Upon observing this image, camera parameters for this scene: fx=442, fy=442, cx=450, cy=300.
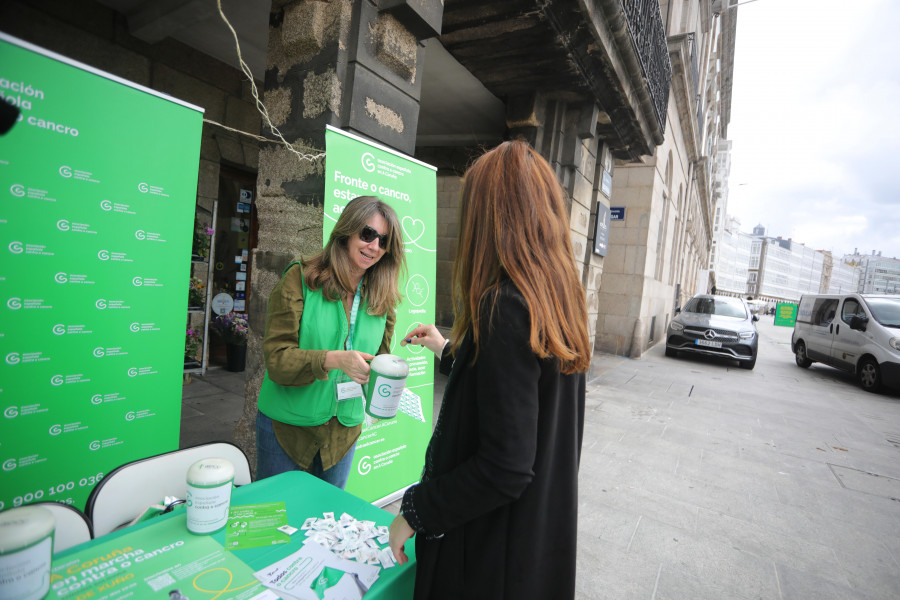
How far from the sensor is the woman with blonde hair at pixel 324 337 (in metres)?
1.88

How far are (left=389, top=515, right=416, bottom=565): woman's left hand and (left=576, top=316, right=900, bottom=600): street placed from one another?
5.56 ft

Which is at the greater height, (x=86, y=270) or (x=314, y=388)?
(x=86, y=270)

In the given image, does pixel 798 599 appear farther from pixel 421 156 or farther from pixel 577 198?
pixel 421 156

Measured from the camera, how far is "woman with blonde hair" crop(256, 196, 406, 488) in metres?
1.88

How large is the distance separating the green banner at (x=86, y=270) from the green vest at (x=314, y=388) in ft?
2.07

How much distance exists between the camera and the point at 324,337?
1954mm

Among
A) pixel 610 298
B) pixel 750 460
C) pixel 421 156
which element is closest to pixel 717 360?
pixel 610 298

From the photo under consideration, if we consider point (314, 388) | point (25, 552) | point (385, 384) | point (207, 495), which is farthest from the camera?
point (314, 388)

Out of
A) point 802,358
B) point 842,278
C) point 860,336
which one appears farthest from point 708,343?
point 842,278

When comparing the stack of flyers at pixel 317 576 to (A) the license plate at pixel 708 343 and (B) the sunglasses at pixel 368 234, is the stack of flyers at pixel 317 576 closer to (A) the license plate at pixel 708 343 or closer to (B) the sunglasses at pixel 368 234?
(B) the sunglasses at pixel 368 234

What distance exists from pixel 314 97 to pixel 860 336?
11162 mm

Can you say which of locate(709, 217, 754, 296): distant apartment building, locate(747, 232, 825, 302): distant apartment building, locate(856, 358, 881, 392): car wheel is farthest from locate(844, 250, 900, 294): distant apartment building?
locate(856, 358, 881, 392): car wheel

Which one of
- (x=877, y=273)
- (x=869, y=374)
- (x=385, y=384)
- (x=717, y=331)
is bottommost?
(x=869, y=374)

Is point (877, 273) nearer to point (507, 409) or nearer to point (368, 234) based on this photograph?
point (368, 234)
